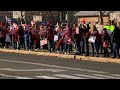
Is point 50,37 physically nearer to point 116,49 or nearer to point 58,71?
point 116,49

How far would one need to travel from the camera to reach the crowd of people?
62.5ft

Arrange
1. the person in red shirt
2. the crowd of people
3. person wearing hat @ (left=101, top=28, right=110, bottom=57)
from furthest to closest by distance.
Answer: the person in red shirt < the crowd of people < person wearing hat @ (left=101, top=28, right=110, bottom=57)

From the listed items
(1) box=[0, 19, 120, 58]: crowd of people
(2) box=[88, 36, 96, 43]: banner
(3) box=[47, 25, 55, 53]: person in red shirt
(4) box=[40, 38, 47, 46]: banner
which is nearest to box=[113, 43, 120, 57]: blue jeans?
(1) box=[0, 19, 120, 58]: crowd of people

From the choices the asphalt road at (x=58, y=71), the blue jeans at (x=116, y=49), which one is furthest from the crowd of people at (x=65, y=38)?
the asphalt road at (x=58, y=71)

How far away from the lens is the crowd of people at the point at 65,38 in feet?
62.5

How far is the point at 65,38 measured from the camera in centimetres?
2119

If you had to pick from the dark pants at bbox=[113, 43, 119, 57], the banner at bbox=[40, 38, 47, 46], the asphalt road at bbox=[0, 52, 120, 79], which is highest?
the banner at bbox=[40, 38, 47, 46]

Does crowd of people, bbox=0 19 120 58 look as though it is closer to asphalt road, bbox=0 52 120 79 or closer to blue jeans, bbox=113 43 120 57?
blue jeans, bbox=113 43 120 57

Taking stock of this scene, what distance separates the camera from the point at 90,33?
20.0 metres

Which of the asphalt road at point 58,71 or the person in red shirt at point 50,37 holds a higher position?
the person in red shirt at point 50,37

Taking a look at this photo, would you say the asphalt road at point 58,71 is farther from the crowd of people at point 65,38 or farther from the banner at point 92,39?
the banner at point 92,39
